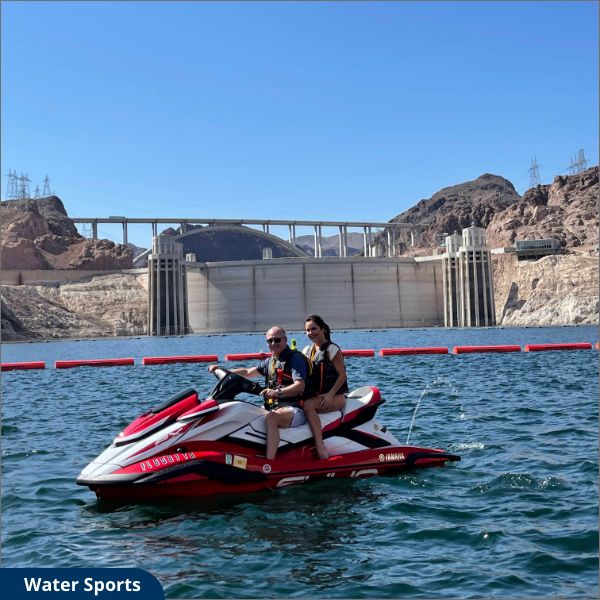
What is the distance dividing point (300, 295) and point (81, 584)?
356 feet

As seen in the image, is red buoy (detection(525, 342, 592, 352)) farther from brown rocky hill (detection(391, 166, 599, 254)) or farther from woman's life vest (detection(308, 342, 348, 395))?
brown rocky hill (detection(391, 166, 599, 254))

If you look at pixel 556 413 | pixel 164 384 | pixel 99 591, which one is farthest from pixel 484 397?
pixel 99 591

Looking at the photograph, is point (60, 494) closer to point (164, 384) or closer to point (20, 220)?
point (164, 384)

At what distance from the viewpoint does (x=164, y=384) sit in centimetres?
2541

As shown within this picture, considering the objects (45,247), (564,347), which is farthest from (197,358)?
(45,247)

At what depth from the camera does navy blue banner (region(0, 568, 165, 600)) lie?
4.87 m

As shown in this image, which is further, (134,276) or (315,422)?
(134,276)

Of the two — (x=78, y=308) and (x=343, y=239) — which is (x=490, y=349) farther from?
(x=343, y=239)

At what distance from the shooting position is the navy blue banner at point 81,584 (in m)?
4.87

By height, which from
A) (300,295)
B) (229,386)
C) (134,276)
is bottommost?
(229,386)

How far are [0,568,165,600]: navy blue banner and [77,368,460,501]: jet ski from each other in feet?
11.6

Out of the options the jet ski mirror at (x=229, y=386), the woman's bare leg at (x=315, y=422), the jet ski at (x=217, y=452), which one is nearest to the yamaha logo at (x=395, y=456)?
the jet ski at (x=217, y=452)

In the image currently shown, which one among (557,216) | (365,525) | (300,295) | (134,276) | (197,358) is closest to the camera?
(365,525)

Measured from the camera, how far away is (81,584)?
16.4 ft
